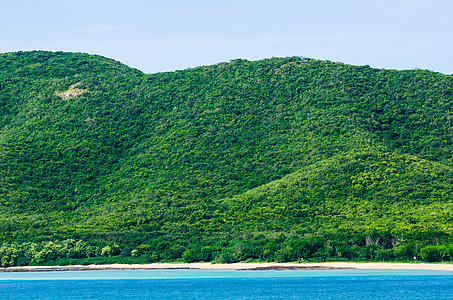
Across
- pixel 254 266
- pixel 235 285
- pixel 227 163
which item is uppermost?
pixel 227 163

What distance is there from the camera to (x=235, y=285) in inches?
2889

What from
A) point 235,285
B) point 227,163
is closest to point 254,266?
point 235,285

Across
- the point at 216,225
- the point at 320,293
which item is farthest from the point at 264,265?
the point at 320,293

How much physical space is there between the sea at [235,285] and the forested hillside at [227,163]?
272 inches

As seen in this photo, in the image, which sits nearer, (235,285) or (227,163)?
(235,285)

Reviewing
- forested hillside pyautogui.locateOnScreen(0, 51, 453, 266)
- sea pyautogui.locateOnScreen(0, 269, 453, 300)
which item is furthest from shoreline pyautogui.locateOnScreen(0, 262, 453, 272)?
forested hillside pyautogui.locateOnScreen(0, 51, 453, 266)

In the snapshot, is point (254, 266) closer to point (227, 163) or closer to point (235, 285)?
point (235, 285)

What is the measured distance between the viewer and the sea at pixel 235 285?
214 feet

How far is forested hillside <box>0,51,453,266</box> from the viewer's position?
95500mm

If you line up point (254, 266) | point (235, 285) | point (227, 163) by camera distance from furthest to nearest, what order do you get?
point (227, 163) < point (254, 266) < point (235, 285)

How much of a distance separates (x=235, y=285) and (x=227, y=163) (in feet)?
178

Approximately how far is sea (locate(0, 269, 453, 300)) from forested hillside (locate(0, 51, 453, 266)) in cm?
690

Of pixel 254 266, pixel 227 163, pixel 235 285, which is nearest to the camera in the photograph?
pixel 235 285

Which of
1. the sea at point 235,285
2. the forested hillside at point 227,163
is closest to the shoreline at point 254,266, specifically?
the sea at point 235,285
